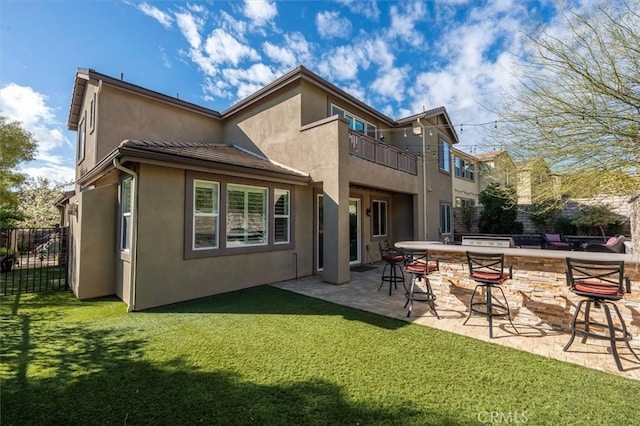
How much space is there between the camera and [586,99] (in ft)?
14.9

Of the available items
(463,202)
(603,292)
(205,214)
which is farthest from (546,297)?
(463,202)

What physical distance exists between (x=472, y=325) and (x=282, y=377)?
3800 millimetres

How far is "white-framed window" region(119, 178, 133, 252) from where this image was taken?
720 cm

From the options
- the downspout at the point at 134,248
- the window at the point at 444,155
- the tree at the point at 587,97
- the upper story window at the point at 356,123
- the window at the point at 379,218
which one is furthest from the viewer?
the window at the point at 444,155

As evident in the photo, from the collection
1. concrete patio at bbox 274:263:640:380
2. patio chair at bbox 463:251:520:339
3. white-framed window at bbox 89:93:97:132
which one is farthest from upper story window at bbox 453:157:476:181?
white-framed window at bbox 89:93:97:132

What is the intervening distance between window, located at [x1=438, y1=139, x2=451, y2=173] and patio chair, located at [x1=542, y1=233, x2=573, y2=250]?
6.05 metres

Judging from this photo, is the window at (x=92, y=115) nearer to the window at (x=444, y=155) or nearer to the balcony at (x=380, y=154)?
the balcony at (x=380, y=154)

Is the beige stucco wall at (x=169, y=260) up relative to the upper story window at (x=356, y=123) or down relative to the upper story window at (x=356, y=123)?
down

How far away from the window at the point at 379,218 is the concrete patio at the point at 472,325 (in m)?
4.84

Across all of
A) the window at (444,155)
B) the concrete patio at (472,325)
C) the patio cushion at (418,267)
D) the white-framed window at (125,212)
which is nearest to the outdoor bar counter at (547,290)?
the concrete patio at (472,325)

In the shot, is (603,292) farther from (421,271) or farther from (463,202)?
(463,202)

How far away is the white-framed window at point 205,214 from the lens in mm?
7219

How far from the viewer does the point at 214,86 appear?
13234 millimetres

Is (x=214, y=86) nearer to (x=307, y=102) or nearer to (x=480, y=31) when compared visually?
(x=307, y=102)
